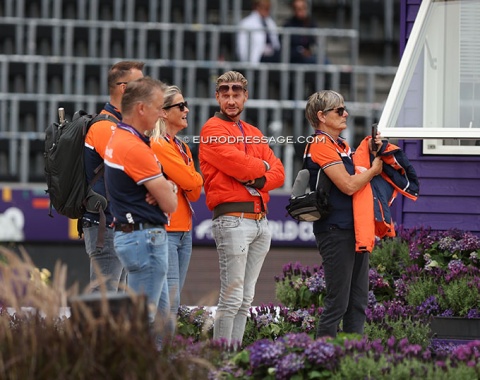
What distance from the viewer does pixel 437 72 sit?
9773mm

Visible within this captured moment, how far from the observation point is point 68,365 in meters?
5.34

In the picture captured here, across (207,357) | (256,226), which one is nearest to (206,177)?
(256,226)

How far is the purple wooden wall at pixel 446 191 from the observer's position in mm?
9836

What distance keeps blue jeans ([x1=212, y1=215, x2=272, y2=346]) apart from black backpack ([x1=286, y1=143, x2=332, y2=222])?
0.27m

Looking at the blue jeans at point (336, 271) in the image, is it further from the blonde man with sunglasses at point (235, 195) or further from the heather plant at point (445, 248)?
the heather plant at point (445, 248)

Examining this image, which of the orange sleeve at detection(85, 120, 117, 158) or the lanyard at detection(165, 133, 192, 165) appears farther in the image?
the lanyard at detection(165, 133, 192, 165)

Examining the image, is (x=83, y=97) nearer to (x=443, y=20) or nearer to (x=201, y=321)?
(x=443, y=20)

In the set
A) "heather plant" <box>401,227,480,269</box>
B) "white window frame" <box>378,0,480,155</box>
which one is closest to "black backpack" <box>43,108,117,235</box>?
"heather plant" <box>401,227,480,269</box>

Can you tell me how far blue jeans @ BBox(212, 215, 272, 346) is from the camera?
728 centimetres

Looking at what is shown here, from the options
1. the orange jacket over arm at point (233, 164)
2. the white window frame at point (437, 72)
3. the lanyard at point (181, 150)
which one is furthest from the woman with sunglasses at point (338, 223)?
the white window frame at point (437, 72)

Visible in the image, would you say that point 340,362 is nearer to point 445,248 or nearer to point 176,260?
point 176,260

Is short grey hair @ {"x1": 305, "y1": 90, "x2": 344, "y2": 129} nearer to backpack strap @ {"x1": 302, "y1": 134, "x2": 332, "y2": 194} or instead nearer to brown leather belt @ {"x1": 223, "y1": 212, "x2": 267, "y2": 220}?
backpack strap @ {"x1": 302, "y1": 134, "x2": 332, "y2": 194}

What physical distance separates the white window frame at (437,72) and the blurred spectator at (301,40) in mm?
6914

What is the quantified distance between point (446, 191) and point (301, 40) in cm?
713
